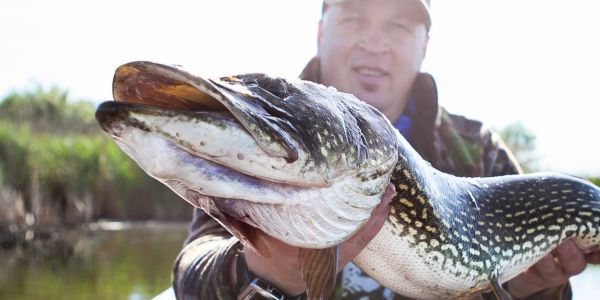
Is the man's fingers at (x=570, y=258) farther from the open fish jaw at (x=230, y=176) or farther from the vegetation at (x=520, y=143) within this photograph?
the vegetation at (x=520, y=143)

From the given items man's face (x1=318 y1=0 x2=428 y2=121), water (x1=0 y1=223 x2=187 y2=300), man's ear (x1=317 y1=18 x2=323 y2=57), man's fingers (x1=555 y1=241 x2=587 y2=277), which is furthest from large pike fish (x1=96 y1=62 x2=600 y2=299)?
water (x1=0 y1=223 x2=187 y2=300)

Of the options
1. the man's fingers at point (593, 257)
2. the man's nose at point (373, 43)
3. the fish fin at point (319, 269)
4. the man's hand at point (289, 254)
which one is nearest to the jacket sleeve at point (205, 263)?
the man's hand at point (289, 254)

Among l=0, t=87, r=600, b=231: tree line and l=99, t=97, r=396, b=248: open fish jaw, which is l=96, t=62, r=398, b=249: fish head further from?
l=0, t=87, r=600, b=231: tree line

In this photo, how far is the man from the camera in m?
2.51

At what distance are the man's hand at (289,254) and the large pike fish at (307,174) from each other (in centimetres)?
6

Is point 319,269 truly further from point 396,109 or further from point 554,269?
point 396,109

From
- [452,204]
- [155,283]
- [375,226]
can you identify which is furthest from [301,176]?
[155,283]

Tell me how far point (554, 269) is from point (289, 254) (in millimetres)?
1217

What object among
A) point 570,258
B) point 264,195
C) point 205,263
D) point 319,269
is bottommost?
point 205,263

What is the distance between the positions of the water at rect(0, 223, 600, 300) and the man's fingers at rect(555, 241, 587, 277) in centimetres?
435

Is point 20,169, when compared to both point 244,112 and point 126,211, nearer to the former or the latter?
point 126,211

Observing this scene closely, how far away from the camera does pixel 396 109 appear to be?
126 inches

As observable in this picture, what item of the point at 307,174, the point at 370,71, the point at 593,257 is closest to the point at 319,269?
the point at 307,174

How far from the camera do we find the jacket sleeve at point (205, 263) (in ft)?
7.14
